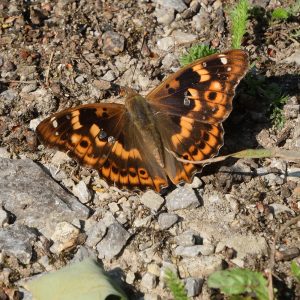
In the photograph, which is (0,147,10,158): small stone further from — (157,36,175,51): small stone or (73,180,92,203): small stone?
(157,36,175,51): small stone

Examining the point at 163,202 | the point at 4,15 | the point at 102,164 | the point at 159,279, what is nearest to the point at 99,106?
the point at 102,164

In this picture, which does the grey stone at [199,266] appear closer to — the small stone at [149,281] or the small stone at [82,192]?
the small stone at [149,281]

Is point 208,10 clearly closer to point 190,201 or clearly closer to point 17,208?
point 190,201

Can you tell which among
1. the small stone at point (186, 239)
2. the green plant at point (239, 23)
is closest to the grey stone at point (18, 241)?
the small stone at point (186, 239)

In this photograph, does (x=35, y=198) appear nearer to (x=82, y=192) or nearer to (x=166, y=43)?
(x=82, y=192)

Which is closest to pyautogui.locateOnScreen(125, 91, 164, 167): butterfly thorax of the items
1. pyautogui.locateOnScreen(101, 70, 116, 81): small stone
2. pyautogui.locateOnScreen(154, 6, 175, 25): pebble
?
pyautogui.locateOnScreen(101, 70, 116, 81): small stone
